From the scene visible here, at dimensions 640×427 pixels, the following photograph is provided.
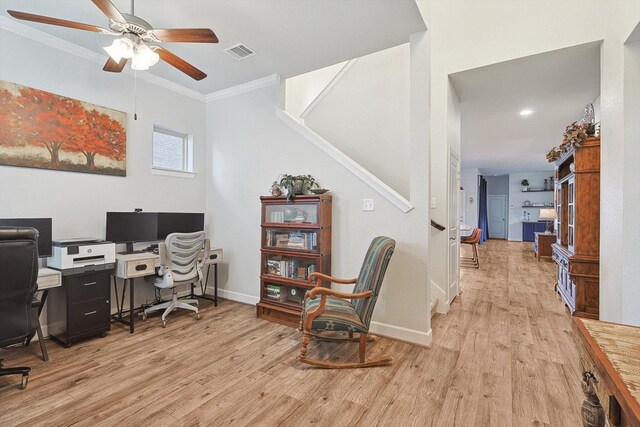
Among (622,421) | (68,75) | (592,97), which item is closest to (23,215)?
(68,75)

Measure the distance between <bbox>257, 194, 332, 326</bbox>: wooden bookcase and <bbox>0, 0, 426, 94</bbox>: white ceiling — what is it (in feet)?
5.16

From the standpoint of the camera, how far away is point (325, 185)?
3406 millimetres

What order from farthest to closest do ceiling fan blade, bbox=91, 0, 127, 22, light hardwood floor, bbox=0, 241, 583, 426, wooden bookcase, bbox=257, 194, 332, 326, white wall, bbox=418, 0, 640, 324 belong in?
1. wooden bookcase, bbox=257, 194, 332, 326
2. white wall, bbox=418, 0, 640, 324
3. light hardwood floor, bbox=0, 241, 583, 426
4. ceiling fan blade, bbox=91, 0, 127, 22

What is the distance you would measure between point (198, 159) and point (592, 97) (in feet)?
19.2

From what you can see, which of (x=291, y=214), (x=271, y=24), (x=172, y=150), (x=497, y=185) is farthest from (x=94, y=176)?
(x=497, y=185)

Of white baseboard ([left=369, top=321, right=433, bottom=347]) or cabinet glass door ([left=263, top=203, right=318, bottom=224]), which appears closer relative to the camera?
white baseboard ([left=369, top=321, right=433, bottom=347])

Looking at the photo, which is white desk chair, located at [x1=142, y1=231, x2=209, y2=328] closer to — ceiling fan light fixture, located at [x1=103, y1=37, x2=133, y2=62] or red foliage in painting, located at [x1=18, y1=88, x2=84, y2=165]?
red foliage in painting, located at [x1=18, y1=88, x2=84, y2=165]

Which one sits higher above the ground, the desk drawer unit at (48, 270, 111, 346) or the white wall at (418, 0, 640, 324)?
the white wall at (418, 0, 640, 324)

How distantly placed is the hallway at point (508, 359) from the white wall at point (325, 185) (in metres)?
0.48

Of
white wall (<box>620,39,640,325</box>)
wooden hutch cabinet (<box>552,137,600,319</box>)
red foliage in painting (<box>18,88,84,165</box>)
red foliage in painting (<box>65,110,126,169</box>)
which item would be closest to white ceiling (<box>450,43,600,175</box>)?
white wall (<box>620,39,640,325</box>)

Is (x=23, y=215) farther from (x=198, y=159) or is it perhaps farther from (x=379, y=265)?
(x=379, y=265)

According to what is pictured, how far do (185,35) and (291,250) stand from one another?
7.17 feet

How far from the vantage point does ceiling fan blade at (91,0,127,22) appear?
1723 mm

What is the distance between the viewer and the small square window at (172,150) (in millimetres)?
3998
